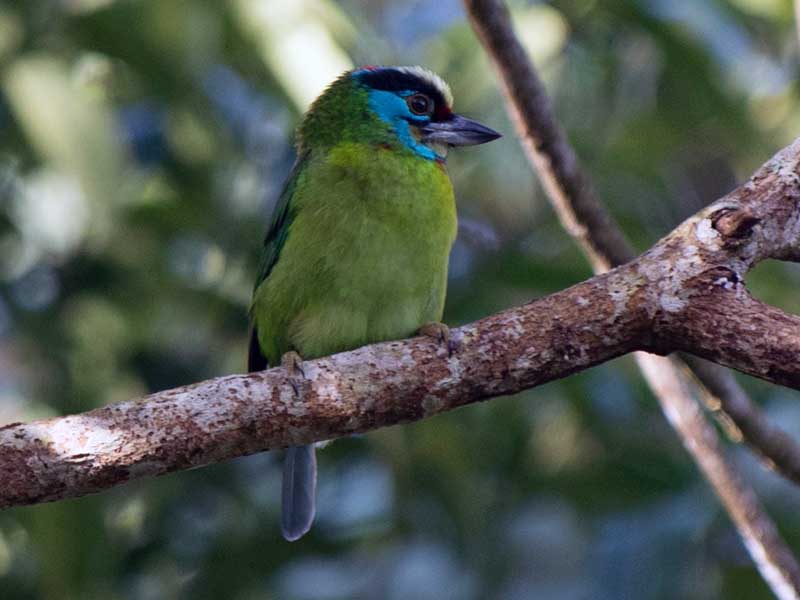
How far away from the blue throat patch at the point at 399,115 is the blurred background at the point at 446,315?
130 millimetres

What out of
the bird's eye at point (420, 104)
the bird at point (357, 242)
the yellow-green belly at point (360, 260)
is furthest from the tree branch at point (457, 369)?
the bird's eye at point (420, 104)

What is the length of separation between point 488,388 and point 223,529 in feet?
6.40

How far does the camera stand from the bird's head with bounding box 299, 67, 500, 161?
11.0 feet

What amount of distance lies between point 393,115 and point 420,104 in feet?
0.35

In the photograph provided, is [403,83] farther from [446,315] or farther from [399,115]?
[446,315]

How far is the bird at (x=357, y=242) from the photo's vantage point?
3.03 meters

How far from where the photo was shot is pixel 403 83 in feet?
11.5

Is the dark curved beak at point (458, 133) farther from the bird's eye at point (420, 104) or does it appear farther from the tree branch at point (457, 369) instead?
the tree branch at point (457, 369)

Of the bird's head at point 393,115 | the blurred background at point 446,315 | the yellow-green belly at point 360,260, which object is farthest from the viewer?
the blurred background at point 446,315

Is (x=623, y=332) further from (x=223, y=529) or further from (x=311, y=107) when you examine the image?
(x=223, y=529)

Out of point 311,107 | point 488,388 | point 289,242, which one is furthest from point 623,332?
point 311,107

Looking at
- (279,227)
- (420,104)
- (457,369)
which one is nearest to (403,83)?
(420,104)

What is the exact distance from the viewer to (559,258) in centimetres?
387

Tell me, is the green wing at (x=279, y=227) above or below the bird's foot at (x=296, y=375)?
above
